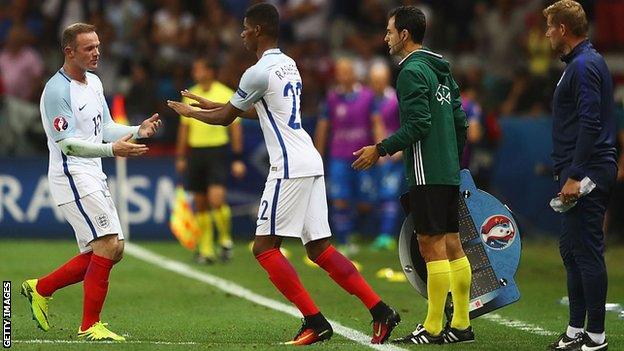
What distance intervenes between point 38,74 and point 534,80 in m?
7.43

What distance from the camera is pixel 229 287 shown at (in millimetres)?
12789

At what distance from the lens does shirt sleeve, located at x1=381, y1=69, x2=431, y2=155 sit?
844 centimetres

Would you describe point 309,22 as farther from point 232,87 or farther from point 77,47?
point 77,47

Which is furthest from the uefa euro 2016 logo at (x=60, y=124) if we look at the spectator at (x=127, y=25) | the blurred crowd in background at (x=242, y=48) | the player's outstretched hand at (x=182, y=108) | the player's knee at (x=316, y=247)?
the spectator at (x=127, y=25)

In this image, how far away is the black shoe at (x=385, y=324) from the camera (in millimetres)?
8742

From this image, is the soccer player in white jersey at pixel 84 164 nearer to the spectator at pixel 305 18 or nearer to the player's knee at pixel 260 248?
the player's knee at pixel 260 248

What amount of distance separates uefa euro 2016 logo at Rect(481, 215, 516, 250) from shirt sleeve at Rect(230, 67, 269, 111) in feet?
6.29

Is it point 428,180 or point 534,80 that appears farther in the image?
point 534,80

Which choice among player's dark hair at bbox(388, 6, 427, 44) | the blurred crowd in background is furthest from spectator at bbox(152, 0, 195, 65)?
player's dark hair at bbox(388, 6, 427, 44)

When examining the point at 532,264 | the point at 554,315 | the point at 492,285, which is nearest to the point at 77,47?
the point at 492,285

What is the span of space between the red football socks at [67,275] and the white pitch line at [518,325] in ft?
10.7

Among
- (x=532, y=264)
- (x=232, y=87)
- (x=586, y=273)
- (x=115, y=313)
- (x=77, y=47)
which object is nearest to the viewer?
(x=586, y=273)

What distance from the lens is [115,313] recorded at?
10711mm

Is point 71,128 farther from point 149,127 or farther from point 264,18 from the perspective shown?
point 264,18
